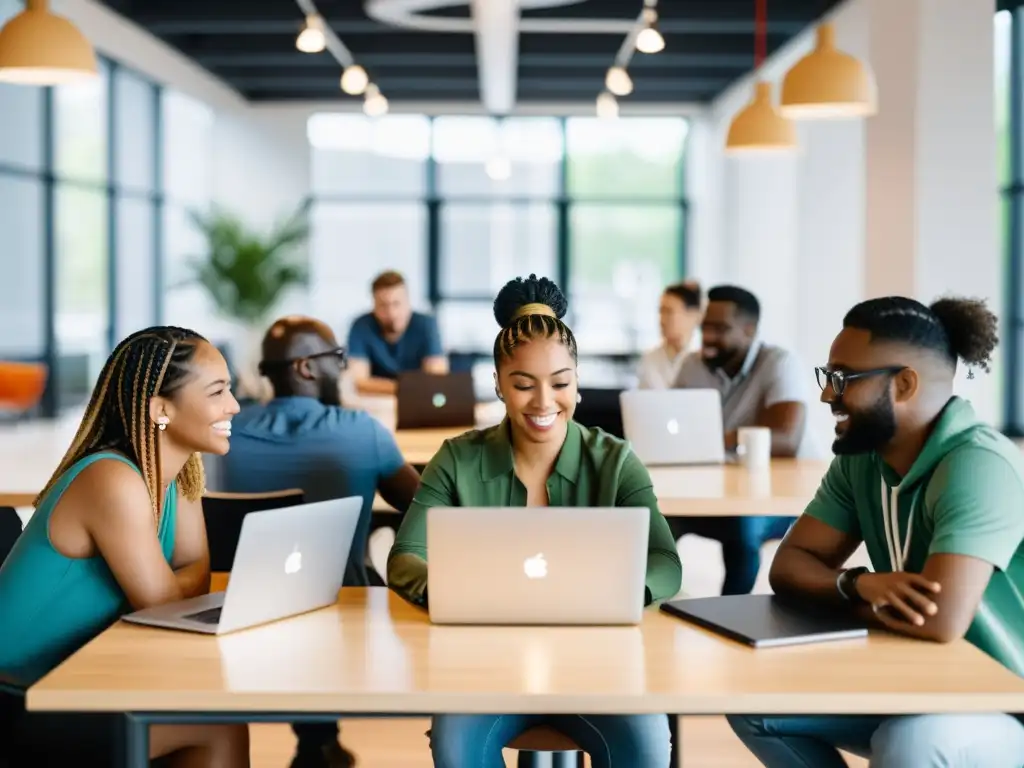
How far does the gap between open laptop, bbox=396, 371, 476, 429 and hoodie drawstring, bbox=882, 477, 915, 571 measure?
290 cm

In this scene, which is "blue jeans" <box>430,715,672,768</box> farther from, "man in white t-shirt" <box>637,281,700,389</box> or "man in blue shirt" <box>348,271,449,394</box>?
"man in blue shirt" <box>348,271,449,394</box>

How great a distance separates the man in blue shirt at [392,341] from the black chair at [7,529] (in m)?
3.95

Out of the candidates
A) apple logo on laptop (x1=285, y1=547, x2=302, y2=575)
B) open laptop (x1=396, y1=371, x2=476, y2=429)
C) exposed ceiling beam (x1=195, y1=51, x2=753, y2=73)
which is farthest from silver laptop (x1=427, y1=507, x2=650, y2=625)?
exposed ceiling beam (x1=195, y1=51, x2=753, y2=73)

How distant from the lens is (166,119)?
1376cm

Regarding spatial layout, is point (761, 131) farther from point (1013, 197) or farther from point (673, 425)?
point (1013, 197)

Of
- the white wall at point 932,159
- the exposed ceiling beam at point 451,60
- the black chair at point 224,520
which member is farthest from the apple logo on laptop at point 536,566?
the exposed ceiling beam at point 451,60

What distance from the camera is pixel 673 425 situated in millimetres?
4312

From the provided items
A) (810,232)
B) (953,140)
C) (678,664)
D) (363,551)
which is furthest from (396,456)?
(810,232)

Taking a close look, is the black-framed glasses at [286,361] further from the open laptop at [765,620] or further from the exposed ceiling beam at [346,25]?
the exposed ceiling beam at [346,25]

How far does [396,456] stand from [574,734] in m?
1.53

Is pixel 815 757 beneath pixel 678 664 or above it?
beneath

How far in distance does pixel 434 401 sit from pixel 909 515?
3.01 m

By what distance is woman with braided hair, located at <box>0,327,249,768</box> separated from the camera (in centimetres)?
242

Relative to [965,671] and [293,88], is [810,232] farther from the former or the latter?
[965,671]
